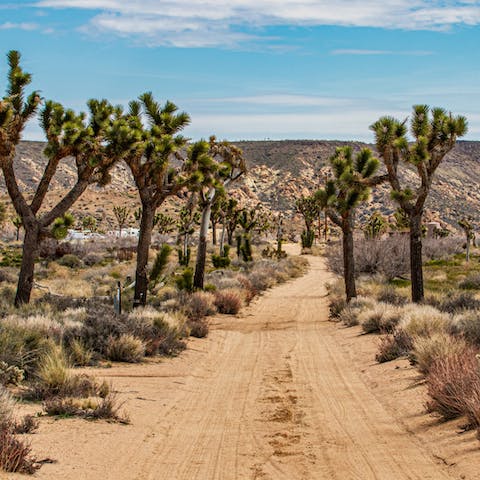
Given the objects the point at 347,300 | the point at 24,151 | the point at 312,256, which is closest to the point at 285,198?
the point at 24,151

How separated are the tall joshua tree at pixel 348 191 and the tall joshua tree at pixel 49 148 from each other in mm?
8406

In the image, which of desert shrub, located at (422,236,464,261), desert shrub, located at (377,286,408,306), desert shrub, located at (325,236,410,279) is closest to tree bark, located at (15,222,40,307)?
desert shrub, located at (377,286,408,306)

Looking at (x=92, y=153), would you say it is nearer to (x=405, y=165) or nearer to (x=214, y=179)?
(x=214, y=179)

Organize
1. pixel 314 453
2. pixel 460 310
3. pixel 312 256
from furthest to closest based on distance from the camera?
pixel 312 256 < pixel 460 310 < pixel 314 453

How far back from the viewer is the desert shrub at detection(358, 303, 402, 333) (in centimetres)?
1753

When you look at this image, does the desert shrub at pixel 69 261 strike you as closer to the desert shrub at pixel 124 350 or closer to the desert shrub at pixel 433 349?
the desert shrub at pixel 124 350

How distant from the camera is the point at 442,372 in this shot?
9.45 meters

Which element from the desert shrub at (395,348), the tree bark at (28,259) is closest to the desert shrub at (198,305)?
the tree bark at (28,259)

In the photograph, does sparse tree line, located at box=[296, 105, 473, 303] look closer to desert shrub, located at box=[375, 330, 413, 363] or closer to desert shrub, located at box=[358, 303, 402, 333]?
desert shrub, located at box=[358, 303, 402, 333]

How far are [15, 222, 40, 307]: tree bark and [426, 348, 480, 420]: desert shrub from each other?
12713 millimetres

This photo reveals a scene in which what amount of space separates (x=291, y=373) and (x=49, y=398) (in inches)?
206

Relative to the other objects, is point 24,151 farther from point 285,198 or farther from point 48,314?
point 48,314

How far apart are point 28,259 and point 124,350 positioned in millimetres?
6876

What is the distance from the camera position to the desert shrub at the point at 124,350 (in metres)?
13.6
